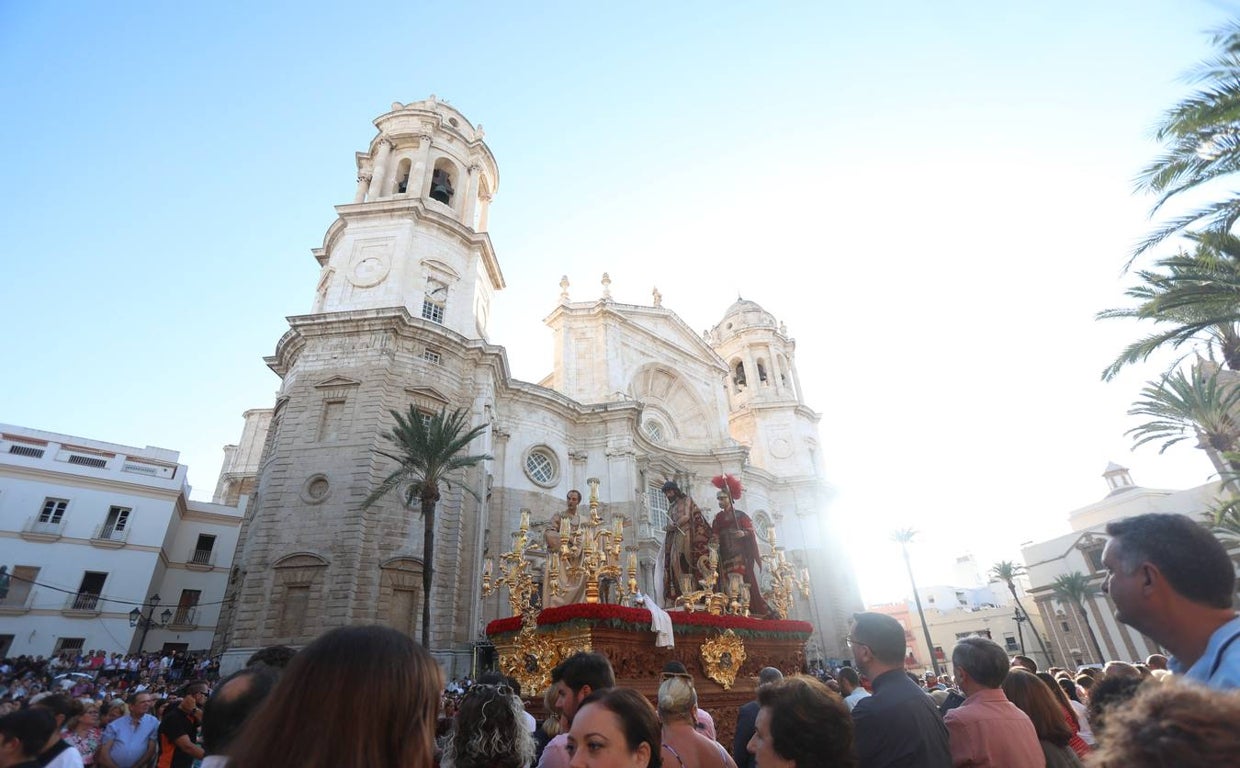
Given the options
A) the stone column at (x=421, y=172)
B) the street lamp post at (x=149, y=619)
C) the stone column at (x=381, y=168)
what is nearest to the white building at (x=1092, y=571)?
the stone column at (x=421, y=172)

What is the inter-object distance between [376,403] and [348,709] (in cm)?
2211

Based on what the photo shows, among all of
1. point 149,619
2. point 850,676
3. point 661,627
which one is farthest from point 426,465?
point 149,619

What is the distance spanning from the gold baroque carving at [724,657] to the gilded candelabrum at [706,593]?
1.63ft

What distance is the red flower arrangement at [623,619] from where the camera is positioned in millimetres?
8195

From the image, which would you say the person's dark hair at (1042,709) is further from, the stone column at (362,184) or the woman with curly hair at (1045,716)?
the stone column at (362,184)

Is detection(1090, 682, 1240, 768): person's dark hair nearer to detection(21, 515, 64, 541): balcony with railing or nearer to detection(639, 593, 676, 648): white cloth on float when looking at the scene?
detection(639, 593, 676, 648): white cloth on float

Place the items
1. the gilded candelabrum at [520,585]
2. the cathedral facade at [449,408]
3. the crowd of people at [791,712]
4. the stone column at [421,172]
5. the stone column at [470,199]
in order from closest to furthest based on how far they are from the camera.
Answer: the crowd of people at [791,712] < the gilded candelabrum at [520,585] < the cathedral facade at [449,408] < the stone column at [421,172] < the stone column at [470,199]

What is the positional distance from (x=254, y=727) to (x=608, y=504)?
2726 centimetres

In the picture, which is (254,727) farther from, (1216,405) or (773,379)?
(773,379)

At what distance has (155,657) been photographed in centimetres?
2431

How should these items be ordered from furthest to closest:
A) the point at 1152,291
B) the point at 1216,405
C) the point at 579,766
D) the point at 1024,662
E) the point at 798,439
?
the point at 798,439 → the point at 1216,405 → the point at 1152,291 → the point at 1024,662 → the point at 579,766

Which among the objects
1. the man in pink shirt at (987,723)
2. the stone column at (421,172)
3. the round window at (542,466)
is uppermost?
the stone column at (421,172)

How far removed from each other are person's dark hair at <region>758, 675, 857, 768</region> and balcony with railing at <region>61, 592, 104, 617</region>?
35710 millimetres

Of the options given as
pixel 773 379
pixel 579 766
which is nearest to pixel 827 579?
pixel 773 379
